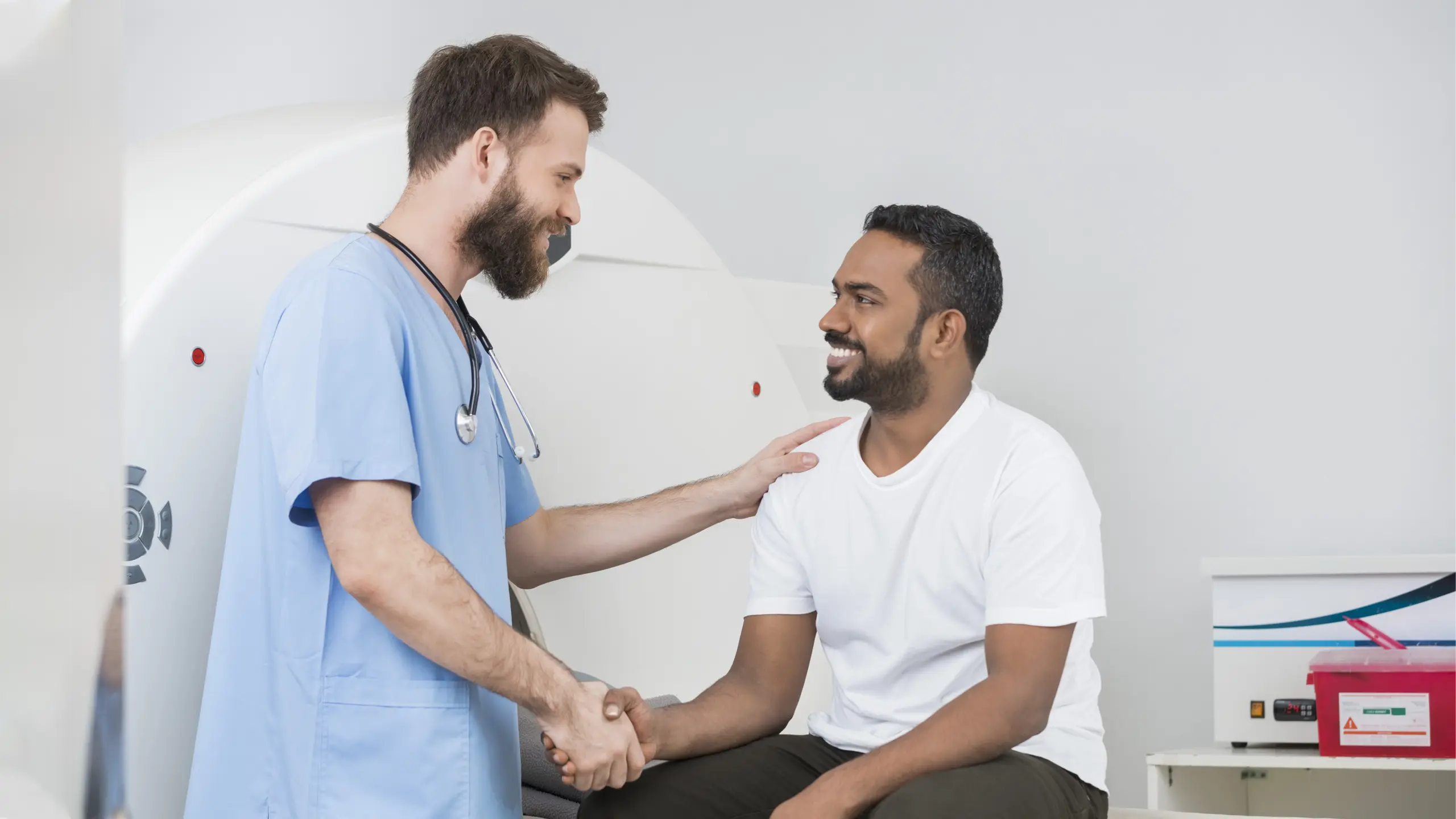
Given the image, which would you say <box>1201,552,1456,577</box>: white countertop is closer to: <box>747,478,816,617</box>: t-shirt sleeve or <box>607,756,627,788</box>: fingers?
<box>747,478,816,617</box>: t-shirt sleeve

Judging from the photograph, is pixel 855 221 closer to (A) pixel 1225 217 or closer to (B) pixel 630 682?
(A) pixel 1225 217

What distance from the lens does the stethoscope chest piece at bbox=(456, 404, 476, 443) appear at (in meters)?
1.45

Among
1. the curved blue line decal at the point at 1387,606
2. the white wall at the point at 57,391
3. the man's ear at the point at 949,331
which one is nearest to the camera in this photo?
the white wall at the point at 57,391

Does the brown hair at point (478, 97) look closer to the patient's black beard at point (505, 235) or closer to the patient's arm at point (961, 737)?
the patient's black beard at point (505, 235)

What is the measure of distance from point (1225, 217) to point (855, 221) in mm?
879

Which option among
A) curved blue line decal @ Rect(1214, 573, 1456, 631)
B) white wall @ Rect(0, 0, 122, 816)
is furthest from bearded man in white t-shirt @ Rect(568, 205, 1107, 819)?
white wall @ Rect(0, 0, 122, 816)

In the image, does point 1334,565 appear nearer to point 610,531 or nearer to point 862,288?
point 862,288

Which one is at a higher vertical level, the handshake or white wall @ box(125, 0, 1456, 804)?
white wall @ box(125, 0, 1456, 804)

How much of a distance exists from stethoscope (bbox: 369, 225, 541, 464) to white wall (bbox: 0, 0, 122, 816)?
108 cm

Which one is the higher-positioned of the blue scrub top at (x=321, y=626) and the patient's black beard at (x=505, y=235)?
the patient's black beard at (x=505, y=235)

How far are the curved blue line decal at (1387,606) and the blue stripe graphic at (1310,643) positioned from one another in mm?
26

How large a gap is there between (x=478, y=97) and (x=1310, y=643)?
1802 mm

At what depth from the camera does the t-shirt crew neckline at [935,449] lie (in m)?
1.64

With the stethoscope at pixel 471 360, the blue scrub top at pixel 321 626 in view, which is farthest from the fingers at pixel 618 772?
the stethoscope at pixel 471 360
